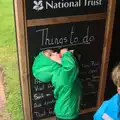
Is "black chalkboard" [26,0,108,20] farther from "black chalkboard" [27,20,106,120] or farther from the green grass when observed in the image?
the green grass

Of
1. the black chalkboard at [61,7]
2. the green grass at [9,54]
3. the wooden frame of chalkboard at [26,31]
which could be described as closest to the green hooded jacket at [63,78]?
the wooden frame of chalkboard at [26,31]

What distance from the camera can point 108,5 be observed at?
281 centimetres

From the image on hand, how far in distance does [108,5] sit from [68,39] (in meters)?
0.53

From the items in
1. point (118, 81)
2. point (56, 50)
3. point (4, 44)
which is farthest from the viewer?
point (4, 44)

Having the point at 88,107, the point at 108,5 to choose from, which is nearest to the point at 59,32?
the point at 108,5

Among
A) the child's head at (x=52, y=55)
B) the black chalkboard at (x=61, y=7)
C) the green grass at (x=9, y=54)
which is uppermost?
the black chalkboard at (x=61, y=7)

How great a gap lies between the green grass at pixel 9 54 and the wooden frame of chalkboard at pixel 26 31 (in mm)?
721

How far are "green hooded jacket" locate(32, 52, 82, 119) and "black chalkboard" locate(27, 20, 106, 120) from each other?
17 cm

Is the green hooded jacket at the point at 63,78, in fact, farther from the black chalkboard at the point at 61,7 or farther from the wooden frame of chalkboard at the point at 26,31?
the black chalkboard at the point at 61,7

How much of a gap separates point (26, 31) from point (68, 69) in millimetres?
542

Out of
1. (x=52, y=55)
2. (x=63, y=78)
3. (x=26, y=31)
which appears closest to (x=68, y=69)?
(x=63, y=78)

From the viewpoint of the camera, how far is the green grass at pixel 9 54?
12.5ft

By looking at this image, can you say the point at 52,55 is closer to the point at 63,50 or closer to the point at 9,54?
the point at 63,50

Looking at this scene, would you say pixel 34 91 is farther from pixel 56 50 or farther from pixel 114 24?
pixel 114 24
